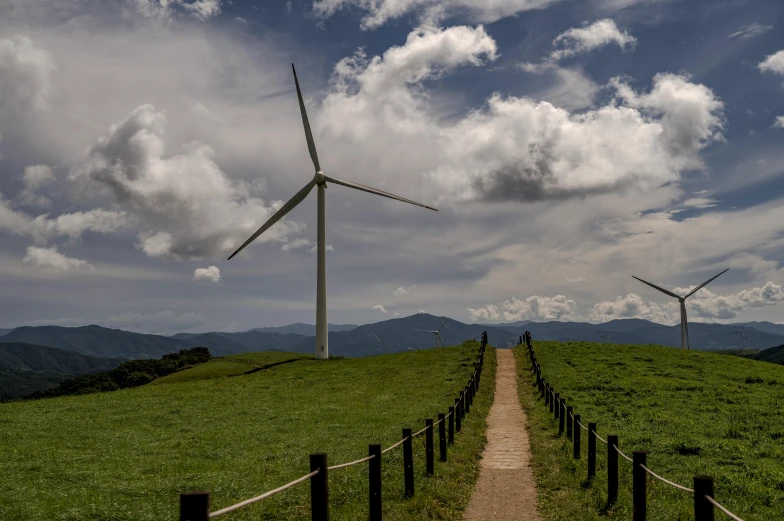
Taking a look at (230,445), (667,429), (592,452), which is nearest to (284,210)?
(230,445)

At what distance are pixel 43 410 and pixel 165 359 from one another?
229 ft

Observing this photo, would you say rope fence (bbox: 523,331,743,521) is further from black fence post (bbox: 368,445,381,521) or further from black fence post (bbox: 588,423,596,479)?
black fence post (bbox: 368,445,381,521)

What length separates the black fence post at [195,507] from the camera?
6.46 meters

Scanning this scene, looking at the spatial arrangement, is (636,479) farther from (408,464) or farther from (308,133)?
(308,133)

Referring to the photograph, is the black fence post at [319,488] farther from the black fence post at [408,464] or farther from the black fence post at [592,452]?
the black fence post at [592,452]

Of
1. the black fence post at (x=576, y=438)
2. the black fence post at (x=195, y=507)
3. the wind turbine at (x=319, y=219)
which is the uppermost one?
the wind turbine at (x=319, y=219)

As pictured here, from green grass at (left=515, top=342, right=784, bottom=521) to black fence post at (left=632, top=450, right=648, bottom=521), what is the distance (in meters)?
1.45

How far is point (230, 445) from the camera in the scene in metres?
26.8

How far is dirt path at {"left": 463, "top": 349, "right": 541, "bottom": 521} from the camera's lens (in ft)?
51.7

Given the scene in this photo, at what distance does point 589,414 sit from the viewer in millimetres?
32062

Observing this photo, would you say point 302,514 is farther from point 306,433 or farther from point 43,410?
point 43,410

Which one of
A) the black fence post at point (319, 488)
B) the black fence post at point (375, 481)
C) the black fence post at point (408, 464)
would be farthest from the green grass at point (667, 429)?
the black fence post at point (319, 488)

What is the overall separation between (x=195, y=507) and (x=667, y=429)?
87.5 feet

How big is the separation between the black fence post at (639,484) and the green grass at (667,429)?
1450mm
